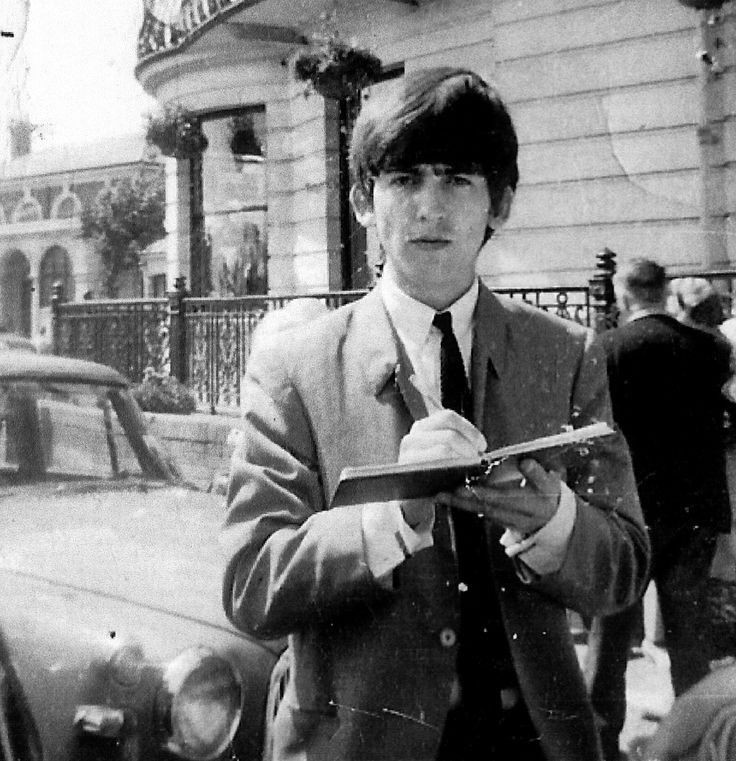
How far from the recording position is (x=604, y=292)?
4.80 ft

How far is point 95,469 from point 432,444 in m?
1.01

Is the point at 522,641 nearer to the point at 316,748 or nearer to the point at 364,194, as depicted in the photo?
the point at 316,748

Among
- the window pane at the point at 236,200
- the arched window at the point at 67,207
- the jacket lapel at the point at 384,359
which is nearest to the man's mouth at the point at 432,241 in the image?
the jacket lapel at the point at 384,359

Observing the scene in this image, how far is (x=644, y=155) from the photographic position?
1458 millimetres

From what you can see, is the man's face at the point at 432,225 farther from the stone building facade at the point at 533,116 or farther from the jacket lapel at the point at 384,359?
the stone building facade at the point at 533,116

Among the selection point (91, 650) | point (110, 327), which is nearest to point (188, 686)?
point (91, 650)

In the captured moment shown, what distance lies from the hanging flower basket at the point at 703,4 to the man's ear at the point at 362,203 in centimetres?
55

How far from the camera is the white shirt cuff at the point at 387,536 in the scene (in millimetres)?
1118

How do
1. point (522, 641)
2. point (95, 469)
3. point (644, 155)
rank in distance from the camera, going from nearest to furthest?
1. point (522, 641)
2. point (644, 155)
3. point (95, 469)

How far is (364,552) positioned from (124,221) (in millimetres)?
823

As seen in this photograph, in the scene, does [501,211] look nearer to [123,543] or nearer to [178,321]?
[178,321]

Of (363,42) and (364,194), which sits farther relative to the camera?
(363,42)

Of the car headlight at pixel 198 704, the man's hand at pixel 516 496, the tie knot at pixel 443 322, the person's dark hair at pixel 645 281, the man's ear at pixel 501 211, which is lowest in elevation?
the car headlight at pixel 198 704

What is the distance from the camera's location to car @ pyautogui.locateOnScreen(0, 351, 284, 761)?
172 centimetres
